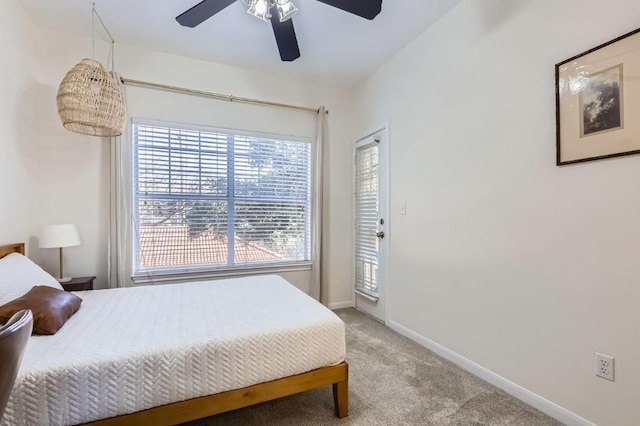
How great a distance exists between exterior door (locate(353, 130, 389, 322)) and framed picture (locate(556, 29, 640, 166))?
169 centimetres

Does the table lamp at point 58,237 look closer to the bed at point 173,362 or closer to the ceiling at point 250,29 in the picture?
the bed at point 173,362

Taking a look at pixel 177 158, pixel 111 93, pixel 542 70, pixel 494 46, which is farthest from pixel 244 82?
pixel 542 70

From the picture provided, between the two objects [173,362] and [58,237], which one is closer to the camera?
[173,362]

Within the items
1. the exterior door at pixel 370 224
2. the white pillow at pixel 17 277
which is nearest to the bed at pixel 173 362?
the white pillow at pixel 17 277

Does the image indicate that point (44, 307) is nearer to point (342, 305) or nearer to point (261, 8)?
point (261, 8)

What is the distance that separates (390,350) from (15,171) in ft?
10.9

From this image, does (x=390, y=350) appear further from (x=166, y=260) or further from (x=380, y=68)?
(x=380, y=68)

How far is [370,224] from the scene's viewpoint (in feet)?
11.5

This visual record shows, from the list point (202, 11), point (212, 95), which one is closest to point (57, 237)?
point (212, 95)

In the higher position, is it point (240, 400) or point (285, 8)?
point (285, 8)

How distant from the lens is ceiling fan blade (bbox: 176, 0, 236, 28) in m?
1.82

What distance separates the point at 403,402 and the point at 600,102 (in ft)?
6.56

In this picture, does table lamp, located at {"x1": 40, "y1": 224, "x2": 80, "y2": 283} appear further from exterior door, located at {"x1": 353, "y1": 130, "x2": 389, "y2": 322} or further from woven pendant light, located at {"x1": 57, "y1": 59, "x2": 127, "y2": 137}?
exterior door, located at {"x1": 353, "y1": 130, "x2": 389, "y2": 322}

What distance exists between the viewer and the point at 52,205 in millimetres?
2703
